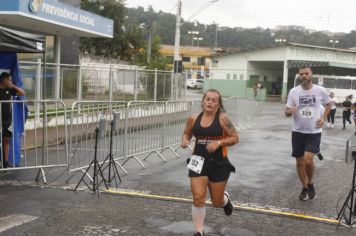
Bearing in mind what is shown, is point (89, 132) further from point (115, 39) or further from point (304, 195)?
point (115, 39)

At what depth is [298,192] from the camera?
8.24 meters

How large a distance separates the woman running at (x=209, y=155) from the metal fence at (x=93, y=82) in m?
8.92

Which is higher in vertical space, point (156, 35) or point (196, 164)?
point (156, 35)

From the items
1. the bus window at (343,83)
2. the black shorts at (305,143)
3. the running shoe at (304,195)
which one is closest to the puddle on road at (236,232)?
the running shoe at (304,195)

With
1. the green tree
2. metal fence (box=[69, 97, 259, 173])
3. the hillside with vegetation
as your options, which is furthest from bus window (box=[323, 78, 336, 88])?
metal fence (box=[69, 97, 259, 173])

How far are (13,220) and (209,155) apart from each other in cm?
245

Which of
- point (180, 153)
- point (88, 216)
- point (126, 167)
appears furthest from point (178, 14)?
point (88, 216)

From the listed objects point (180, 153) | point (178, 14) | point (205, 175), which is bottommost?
point (180, 153)

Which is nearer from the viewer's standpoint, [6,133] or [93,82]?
[6,133]

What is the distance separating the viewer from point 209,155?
562 centimetres

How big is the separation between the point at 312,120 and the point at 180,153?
5.10m

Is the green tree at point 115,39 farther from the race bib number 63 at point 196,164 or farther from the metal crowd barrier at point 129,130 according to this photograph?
the race bib number 63 at point 196,164

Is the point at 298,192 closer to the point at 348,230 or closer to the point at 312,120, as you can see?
the point at 312,120

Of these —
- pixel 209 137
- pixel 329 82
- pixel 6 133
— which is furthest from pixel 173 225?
pixel 329 82
